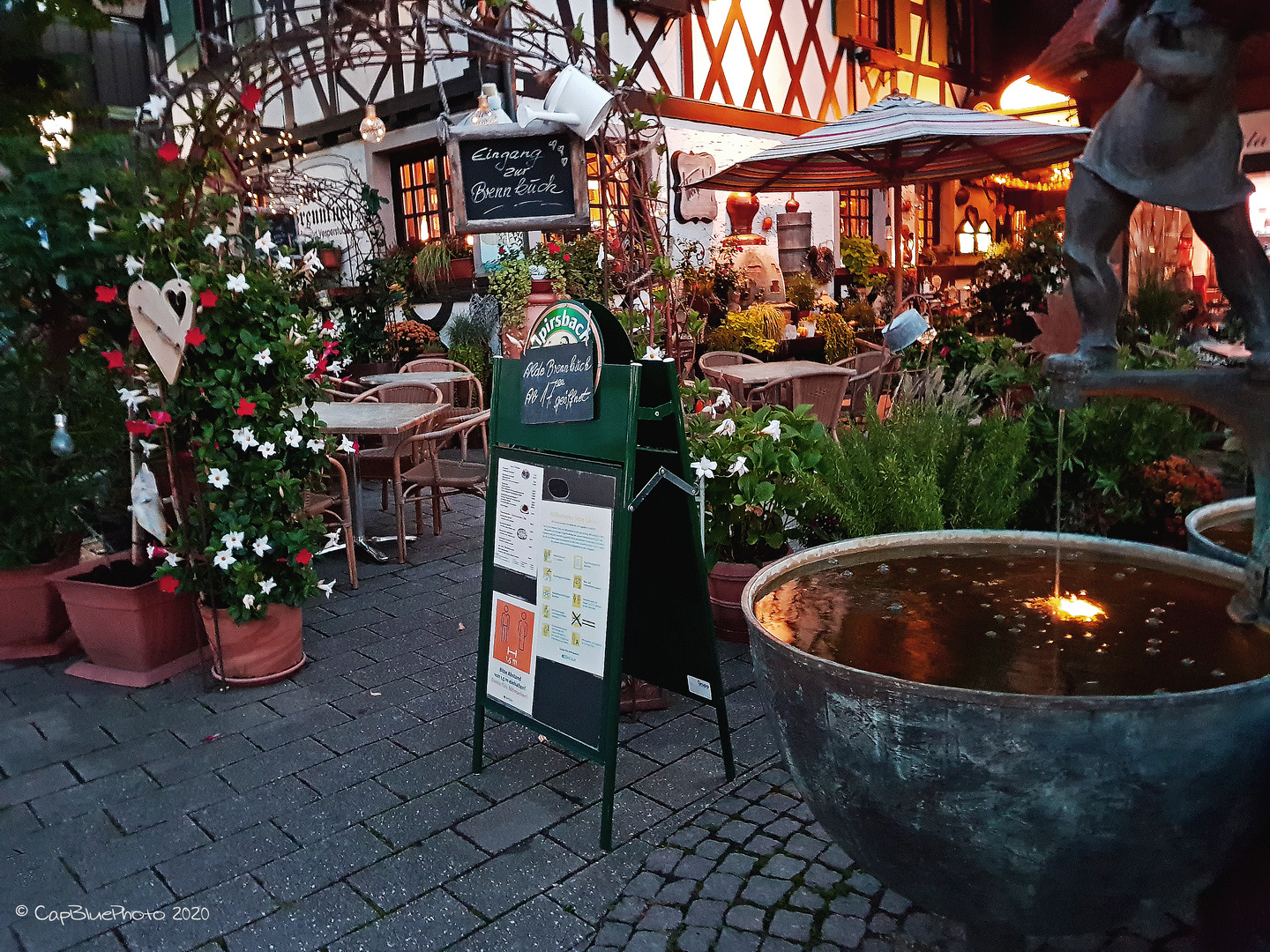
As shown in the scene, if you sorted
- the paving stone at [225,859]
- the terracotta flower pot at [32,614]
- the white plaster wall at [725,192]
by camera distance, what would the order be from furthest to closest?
the white plaster wall at [725,192], the terracotta flower pot at [32,614], the paving stone at [225,859]

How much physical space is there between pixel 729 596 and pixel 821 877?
151 centimetres

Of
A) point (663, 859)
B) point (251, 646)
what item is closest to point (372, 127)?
point (251, 646)

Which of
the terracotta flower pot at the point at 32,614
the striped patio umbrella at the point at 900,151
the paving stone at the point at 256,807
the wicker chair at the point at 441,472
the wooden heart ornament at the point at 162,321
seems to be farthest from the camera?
the striped patio umbrella at the point at 900,151

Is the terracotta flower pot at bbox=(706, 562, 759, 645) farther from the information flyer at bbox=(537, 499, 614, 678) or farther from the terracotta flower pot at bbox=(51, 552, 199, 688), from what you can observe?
the terracotta flower pot at bbox=(51, 552, 199, 688)

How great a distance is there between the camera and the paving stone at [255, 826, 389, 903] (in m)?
2.33

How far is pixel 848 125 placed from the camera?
21.3 feet

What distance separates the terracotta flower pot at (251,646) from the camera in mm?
3574

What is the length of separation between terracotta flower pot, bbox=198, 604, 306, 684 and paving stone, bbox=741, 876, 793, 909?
2.28 meters

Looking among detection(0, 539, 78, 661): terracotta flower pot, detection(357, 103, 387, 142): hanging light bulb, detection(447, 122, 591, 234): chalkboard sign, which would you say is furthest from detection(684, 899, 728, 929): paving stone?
detection(357, 103, 387, 142): hanging light bulb

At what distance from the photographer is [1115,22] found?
1399 millimetres

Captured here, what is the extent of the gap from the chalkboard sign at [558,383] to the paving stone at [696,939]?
52.2 inches

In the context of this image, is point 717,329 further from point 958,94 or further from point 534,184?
point 958,94

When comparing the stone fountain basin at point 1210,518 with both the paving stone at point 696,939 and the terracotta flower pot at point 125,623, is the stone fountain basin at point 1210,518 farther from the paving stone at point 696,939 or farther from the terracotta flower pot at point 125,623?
the terracotta flower pot at point 125,623

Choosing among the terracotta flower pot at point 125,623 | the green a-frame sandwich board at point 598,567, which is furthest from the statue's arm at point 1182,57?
the terracotta flower pot at point 125,623
